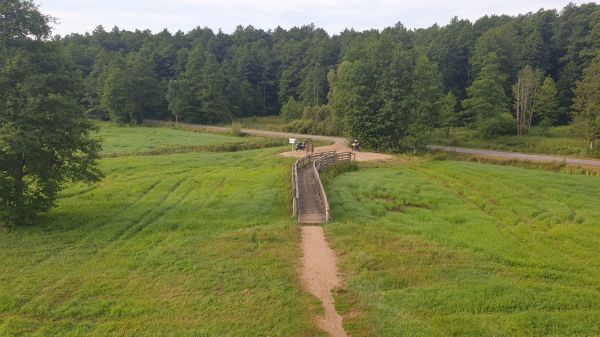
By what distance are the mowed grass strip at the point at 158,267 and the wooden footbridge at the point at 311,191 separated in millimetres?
955

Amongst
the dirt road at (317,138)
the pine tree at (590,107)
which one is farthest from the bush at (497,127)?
the dirt road at (317,138)

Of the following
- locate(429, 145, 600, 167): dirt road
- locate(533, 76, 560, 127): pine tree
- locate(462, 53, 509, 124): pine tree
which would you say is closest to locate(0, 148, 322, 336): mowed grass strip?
locate(429, 145, 600, 167): dirt road

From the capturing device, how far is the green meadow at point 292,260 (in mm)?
13273

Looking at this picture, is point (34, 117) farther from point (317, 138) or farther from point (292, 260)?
point (317, 138)

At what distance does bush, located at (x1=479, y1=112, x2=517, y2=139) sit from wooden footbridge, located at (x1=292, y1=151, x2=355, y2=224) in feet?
88.2

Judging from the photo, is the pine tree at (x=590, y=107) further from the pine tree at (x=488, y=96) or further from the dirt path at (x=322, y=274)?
the dirt path at (x=322, y=274)

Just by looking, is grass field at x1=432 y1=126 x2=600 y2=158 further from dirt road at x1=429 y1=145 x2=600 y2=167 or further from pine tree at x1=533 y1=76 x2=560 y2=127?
pine tree at x1=533 y1=76 x2=560 y2=127

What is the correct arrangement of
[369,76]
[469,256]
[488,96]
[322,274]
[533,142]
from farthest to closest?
[488,96] < [533,142] < [369,76] < [469,256] < [322,274]

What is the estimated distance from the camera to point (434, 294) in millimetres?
14742

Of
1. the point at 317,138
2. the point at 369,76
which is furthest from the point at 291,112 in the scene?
the point at 369,76

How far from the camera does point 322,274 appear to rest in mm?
16500

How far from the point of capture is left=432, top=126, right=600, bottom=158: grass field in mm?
48750

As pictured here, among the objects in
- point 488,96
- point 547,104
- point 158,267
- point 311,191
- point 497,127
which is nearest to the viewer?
point 158,267

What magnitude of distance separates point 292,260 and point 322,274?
5.73 feet
